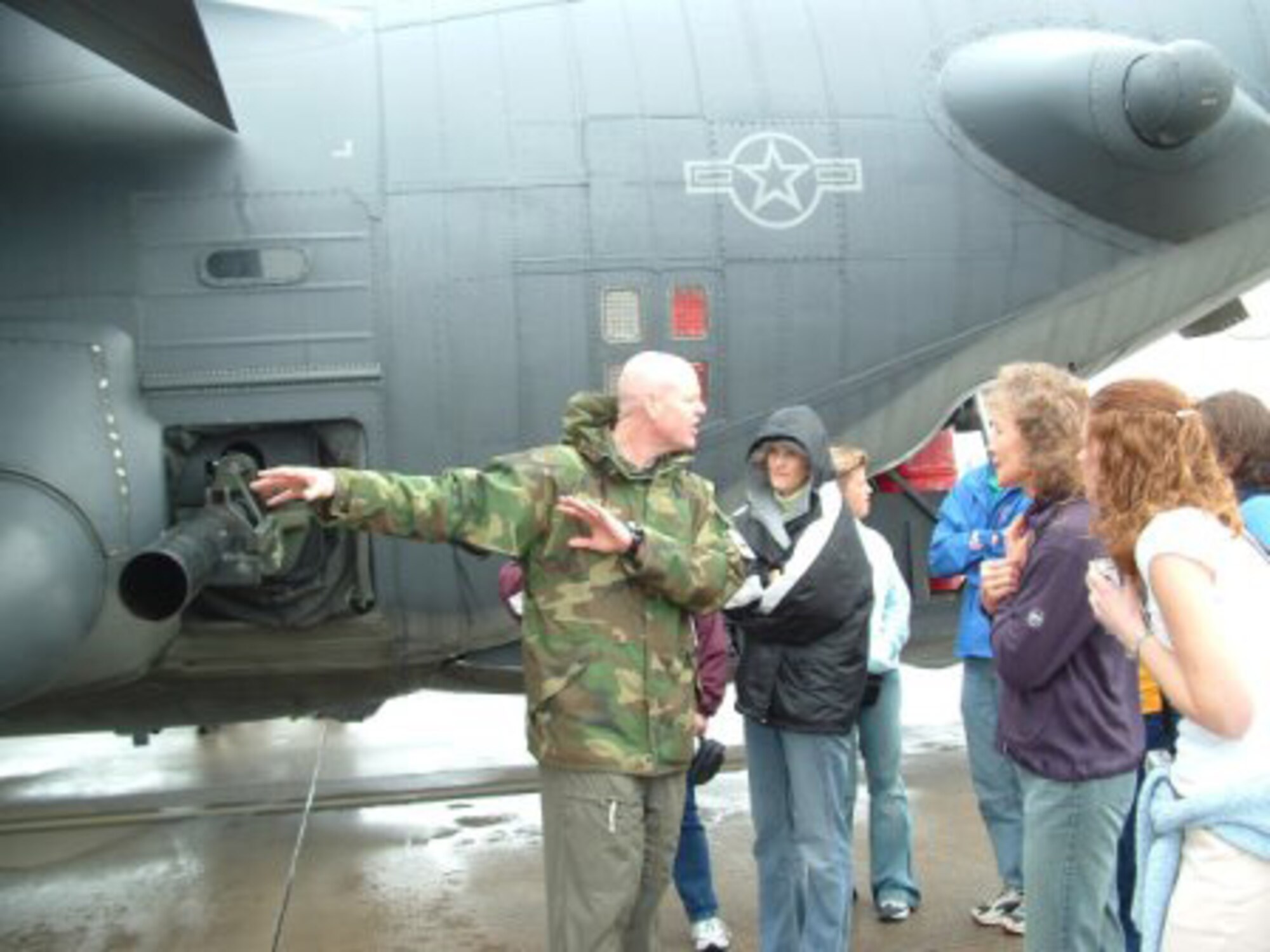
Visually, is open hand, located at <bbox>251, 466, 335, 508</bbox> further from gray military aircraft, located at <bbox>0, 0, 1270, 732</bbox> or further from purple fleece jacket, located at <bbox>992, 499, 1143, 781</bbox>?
purple fleece jacket, located at <bbox>992, 499, 1143, 781</bbox>

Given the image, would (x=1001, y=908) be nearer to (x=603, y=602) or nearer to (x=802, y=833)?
(x=802, y=833)

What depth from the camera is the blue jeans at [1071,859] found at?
3.45 m

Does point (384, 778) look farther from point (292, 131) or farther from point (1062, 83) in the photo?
point (1062, 83)

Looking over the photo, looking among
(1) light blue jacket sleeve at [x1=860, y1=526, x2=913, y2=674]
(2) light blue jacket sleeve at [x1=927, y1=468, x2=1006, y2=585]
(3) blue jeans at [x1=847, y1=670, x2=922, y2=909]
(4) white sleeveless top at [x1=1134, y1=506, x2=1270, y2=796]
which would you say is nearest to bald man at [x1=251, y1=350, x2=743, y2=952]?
(4) white sleeveless top at [x1=1134, y1=506, x2=1270, y2=796]

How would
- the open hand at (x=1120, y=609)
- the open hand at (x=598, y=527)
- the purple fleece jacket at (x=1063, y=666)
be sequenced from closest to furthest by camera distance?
the open hand at (x=1120, y=609), the open hand at (x=598, y=527), the purple fleece jacket at (x=1063, y=666)

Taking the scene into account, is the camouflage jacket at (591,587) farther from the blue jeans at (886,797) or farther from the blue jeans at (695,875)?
the blue jeans at (886,797)

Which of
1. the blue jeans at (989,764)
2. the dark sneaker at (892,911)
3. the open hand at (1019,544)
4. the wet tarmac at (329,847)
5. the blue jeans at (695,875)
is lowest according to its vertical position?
the wet tarmac at (329,847)

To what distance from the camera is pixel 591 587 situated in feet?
10.8

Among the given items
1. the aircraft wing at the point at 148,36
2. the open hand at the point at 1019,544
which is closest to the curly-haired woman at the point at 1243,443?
the open hand at the point at 1019,544

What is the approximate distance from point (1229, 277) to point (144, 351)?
166 inches

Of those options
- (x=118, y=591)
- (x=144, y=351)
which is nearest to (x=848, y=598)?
(x=118, y=591)

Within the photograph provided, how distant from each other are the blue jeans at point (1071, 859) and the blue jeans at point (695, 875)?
4.59ft

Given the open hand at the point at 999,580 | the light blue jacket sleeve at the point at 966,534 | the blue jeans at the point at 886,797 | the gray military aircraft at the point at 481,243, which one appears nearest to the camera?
the open hand at the point at 999,580

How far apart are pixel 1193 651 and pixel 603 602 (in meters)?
1.34
